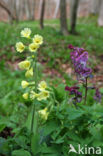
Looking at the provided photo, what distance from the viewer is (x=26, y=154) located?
3.85 feet

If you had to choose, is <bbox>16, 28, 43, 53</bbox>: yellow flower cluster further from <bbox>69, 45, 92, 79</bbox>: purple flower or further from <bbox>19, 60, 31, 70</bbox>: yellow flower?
<bbox>69, 45, 92, 79</bbox>: purple flower

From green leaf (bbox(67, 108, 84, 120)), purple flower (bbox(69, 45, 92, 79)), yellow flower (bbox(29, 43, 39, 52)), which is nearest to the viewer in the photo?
green leaf (bbox(67, 108, 84, 120))

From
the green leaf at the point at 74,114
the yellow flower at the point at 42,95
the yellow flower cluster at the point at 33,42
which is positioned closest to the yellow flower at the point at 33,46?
the yellow flower cluster at the point at 33,42

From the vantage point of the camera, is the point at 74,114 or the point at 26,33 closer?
the point at 74,114

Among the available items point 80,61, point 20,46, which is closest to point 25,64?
point 20,46

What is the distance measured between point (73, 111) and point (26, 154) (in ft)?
1.11

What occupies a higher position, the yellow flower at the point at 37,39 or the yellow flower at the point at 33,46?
the yellow flower at the point at 37,39

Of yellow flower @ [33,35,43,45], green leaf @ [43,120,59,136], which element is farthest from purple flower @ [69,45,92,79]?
green leaf @ [43,120,59,136]

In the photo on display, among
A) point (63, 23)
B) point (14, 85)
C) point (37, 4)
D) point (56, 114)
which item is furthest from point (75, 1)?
point (37, 4)

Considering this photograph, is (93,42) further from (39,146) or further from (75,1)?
(39,146)

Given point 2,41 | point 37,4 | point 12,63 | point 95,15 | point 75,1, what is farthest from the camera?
point 37,4

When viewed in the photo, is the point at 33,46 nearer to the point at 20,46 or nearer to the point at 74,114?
the point at 20,46

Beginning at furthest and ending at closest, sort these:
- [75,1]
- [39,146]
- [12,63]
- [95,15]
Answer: [95,15], [75,1], [12,63], [39,146]

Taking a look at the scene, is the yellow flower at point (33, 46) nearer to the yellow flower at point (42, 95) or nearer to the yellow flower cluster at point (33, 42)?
the yellow flower cluster at point (33, 42)
